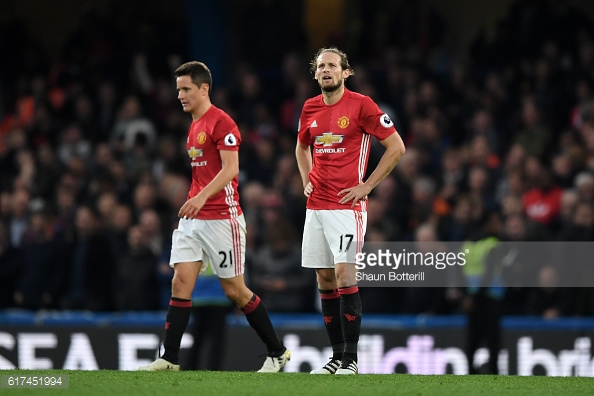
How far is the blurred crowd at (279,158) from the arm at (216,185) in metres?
3.57

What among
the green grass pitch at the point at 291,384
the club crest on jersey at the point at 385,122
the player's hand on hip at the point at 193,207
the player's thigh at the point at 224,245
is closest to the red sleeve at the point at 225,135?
the player's hand on hip at the point at 193,207

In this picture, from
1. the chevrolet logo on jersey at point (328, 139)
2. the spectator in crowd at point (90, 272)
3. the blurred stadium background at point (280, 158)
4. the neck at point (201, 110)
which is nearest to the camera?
the chevrolet logo on jersey at point (328, 139)

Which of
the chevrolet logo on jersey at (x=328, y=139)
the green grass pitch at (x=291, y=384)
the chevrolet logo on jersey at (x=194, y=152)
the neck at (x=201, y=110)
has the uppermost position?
the neck at (x=201, y=110)

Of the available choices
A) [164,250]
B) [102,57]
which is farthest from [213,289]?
[102,57]

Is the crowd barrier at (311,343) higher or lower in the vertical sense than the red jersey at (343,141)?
lower

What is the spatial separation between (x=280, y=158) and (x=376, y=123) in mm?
6260

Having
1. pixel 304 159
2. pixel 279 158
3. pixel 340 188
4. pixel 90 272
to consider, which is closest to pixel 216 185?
pixel 304 159

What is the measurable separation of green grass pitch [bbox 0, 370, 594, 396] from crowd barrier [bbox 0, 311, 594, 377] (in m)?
3.48

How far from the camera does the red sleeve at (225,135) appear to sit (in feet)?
26.2

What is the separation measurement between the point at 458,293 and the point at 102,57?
24.7 ft

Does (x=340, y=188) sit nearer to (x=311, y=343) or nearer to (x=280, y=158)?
(x=311, y=343)

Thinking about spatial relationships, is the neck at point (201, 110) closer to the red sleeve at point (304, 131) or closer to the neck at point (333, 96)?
the red sleeve at point (304, 131)

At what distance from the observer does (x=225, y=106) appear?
1521 cm

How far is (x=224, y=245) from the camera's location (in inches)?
320
